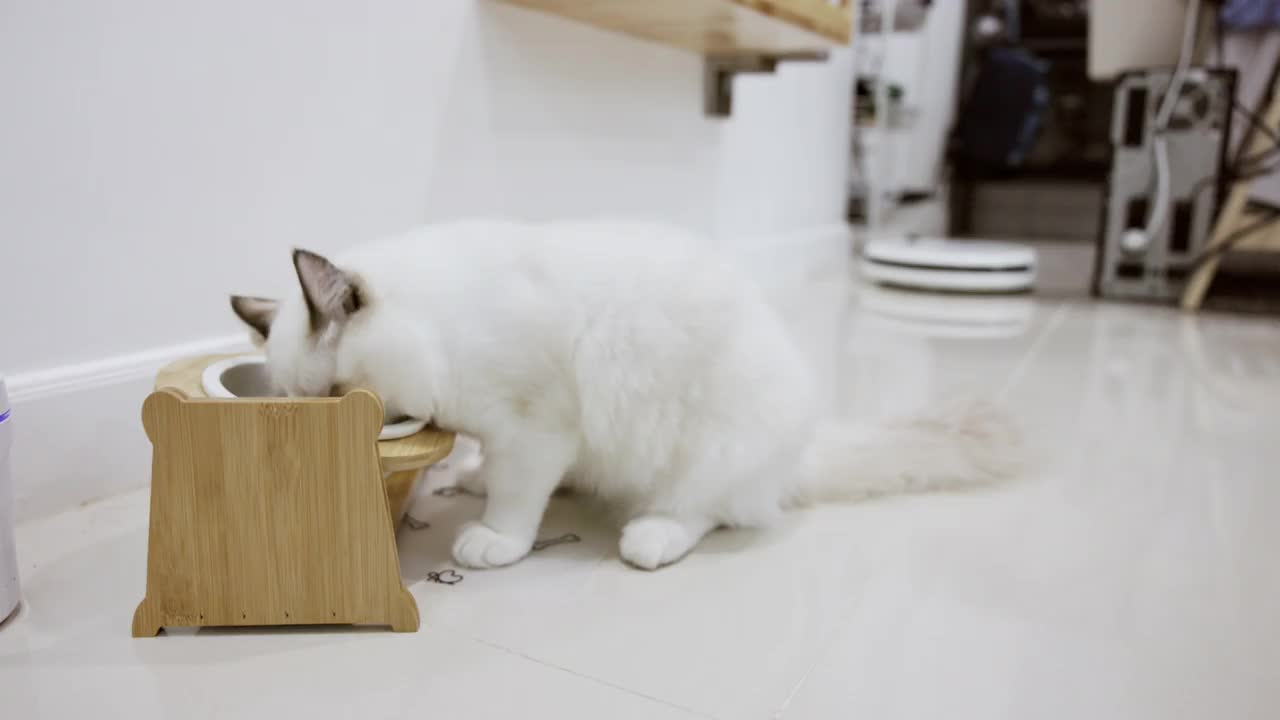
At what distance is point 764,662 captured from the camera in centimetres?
91

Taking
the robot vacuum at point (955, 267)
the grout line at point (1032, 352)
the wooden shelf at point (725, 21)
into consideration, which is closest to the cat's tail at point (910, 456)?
the grout line at point (1032, 352)

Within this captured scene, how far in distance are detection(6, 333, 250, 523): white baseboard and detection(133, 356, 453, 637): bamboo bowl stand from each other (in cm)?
46

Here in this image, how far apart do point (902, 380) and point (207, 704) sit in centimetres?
173

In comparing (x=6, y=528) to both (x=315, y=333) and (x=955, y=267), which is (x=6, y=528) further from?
(x=955, y=267)

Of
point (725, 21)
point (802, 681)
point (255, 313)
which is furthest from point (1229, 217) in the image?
point (255, 313)

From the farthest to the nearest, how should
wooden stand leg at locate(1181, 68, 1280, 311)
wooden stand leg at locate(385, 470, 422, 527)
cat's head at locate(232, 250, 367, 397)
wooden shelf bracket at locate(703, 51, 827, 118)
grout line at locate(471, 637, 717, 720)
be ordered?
wooden stand leg at locate(1181, 68, 1280, 311) → wooden shelf bracket at locate(703, 51, 827, 118) → wooden stand leg at locate(385, 470, 422, 527) → cat's head at locate(232, 250, 367, 397) → grout line at locate(471, 637, 717, 720)

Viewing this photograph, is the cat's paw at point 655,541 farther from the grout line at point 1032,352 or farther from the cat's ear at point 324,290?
the grout line at point 1032,352

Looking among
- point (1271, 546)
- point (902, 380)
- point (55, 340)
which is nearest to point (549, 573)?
point (55, 340)

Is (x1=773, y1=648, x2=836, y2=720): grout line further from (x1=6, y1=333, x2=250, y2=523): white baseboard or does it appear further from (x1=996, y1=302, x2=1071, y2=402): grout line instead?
(x1=996, y1=302, x2=1071, y2=402): grout line

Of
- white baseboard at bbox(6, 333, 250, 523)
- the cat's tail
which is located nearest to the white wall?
white baseboard at bbox(6, 333, 250, 523)

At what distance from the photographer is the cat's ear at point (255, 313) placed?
108cm

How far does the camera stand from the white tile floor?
84cm

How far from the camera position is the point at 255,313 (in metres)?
1.09

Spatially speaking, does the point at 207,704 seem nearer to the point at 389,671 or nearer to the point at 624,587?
the point at 389,671
